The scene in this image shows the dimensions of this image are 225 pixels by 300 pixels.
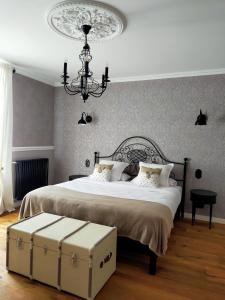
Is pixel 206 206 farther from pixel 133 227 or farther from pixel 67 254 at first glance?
pixel 67 254

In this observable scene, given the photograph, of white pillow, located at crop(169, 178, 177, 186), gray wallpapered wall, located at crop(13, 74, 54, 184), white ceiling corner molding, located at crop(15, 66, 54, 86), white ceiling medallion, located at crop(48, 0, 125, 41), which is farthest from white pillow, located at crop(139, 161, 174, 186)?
white ceiling corner molding, located at crop(15, 66, 54, 86)

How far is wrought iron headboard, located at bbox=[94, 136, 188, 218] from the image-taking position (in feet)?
13.3

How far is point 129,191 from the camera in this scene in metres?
3.27

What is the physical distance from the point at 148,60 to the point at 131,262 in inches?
109

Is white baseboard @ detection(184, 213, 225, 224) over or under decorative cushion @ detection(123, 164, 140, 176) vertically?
under

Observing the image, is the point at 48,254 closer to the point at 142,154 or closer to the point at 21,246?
the point at 21,246

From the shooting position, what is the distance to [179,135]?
406 cm

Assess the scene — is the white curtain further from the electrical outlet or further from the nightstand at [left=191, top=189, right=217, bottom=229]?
the nightstand at [left=191, top=189, right=217, bottom=229]

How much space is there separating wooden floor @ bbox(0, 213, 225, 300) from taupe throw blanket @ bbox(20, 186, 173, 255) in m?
0.32

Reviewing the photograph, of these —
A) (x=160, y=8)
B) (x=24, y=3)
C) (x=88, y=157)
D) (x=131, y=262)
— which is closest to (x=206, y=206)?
(x=131, y=262)

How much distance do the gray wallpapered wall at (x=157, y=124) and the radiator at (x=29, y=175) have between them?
1.47 ft

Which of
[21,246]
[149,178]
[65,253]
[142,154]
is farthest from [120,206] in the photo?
[142,154]

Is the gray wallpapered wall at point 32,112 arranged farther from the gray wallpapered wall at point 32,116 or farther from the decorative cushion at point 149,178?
the decorative cushion at point 149,178

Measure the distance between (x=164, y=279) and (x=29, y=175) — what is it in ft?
10.2
